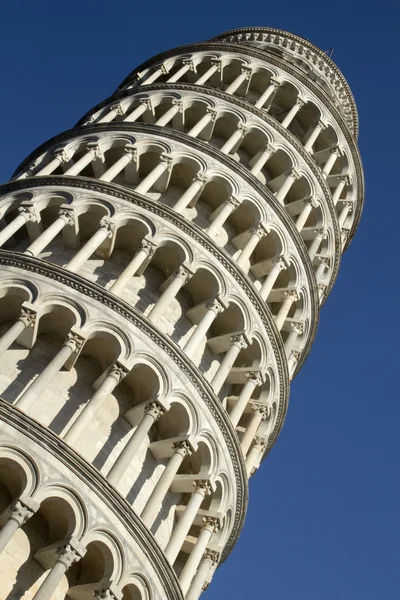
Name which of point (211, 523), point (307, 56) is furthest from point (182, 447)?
point (307, 56)

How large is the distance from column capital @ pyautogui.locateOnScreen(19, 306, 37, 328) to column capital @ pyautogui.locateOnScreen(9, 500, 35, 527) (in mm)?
4288

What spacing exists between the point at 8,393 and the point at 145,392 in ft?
9.37

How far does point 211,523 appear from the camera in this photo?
16.9 meters

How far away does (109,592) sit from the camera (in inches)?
517

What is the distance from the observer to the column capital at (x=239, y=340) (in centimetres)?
1962

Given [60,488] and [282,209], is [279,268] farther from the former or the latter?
[60,488]

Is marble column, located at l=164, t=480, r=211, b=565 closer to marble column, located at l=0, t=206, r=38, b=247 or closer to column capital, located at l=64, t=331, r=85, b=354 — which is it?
column capital, located at l=64, t=331, r=85, b=354

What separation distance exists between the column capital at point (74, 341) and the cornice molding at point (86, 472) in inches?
94.7

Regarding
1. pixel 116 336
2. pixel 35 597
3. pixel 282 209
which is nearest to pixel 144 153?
pixel 282 209

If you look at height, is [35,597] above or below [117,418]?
below

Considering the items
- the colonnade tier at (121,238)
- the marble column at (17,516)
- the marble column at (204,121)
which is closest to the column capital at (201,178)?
the marble column at (204,121)

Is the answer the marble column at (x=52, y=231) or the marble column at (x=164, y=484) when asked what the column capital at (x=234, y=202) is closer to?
the marble column at (x=52, y=231)

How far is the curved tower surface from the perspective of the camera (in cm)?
1366

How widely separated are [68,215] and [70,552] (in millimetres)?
8877
